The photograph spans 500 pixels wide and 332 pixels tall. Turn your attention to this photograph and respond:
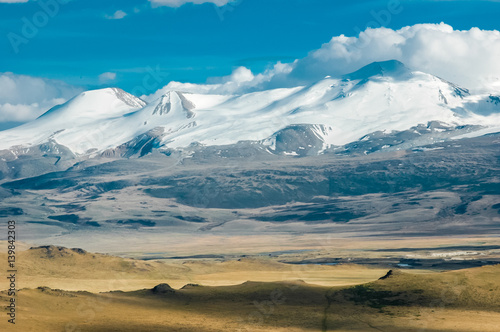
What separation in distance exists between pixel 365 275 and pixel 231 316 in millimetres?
73361

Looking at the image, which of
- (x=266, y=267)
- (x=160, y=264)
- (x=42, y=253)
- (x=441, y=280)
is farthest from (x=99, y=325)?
(x=266, y=267)

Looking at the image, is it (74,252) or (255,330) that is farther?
(74,252)

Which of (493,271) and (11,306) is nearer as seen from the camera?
(11,306)

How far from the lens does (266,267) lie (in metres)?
180

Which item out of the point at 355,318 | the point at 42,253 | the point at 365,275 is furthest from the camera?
the point at 365,275

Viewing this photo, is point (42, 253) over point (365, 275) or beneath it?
over

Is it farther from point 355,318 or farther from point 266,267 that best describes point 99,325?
point 266,267

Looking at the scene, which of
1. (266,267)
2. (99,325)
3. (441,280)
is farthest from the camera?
(266,267)

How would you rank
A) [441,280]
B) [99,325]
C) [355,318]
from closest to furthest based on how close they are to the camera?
[99,325], [355,318], [441,280]

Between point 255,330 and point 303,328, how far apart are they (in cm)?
587

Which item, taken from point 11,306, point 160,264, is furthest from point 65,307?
point 160,264

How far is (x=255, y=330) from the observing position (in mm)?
81562

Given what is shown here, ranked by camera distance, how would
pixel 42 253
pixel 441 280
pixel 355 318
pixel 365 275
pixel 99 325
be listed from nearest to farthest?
pixel 99 325, pixel 355 318, pixel 441 280, pixel 42 253, pixel 365 275

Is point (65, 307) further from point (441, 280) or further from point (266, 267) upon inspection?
point (266, 267)
